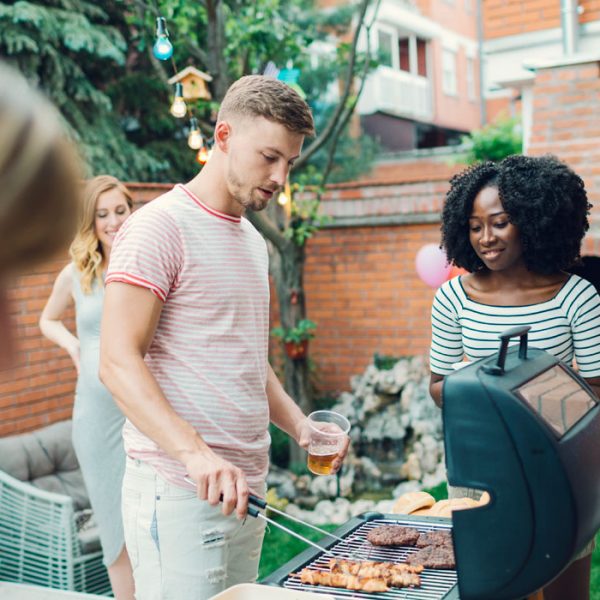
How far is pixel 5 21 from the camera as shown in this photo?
317 inches

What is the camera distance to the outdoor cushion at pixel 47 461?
4.61m

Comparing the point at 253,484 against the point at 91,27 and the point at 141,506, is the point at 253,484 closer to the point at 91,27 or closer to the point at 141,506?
the point at 141,506

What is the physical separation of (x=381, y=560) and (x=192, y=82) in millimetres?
3836

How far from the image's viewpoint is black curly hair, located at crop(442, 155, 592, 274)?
8.45 ft

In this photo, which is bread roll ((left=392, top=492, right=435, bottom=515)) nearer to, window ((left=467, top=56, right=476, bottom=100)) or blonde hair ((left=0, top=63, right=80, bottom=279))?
blonde hair ((left=0, top=63, right=80, bottom=279))

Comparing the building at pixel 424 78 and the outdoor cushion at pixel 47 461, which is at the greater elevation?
the building at pixel 424 78

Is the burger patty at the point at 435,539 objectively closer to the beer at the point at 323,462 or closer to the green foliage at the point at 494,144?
the beer at the point at 323,462

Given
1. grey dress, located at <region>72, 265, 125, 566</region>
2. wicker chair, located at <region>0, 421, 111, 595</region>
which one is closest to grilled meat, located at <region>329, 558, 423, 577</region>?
grey dress, located at <region>72, 265, 125, 566</region>

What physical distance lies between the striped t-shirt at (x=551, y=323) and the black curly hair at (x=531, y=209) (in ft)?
0.39

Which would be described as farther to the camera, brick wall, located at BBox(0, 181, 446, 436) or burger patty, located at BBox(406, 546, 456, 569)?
brick wall, located at BBox(0, 181, 446, 436)

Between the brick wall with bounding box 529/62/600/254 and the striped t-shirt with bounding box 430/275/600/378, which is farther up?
the brick wall with bounding box 529/62/600/254

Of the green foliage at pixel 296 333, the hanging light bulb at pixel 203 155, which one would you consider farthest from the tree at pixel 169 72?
the hanging light bulb at pixel 203 155

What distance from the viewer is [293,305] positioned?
656cm

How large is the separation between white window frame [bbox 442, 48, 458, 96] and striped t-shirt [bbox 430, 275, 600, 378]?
22.8 metres
